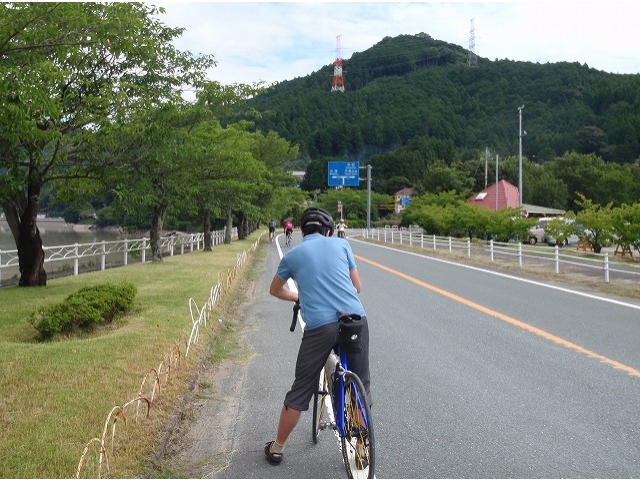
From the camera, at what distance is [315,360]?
439 centimetres

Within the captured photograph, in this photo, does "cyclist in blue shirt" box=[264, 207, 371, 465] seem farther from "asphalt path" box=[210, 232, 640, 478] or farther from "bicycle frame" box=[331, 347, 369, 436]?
"asphalt path" box=[210, 232, 640, 478]

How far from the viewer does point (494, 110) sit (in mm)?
158250

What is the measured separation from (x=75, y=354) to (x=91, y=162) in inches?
292

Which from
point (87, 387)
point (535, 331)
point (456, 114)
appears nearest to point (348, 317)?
point (87, 387)

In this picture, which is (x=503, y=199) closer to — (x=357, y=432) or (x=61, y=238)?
(x=61, y=238)

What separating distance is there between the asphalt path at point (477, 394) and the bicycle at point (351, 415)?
1.13 ft

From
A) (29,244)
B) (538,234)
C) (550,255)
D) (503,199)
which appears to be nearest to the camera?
(29,244)

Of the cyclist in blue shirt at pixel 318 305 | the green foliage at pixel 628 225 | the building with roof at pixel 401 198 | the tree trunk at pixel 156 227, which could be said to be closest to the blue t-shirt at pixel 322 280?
the cyclist in blue shirt at pixel 318 305

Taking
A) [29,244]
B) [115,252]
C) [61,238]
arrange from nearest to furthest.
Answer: [29,244], [115,252], [61,238]

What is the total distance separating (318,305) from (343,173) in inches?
2000

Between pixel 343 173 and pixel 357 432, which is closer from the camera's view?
pixel 357 432

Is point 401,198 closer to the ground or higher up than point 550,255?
higher up

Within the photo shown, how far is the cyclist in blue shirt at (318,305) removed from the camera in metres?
4.36

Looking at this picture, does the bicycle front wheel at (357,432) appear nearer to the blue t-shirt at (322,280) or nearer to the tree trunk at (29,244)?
the blue t-shirt at (322,280)
